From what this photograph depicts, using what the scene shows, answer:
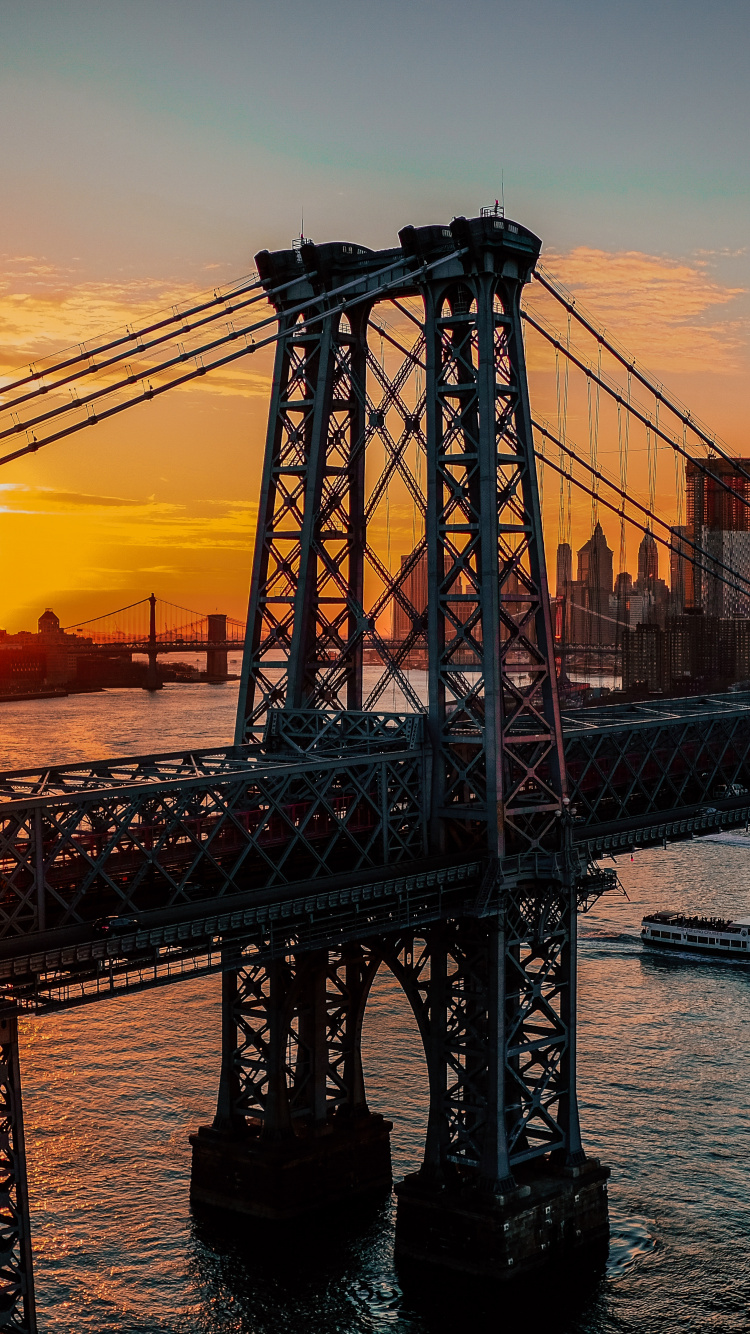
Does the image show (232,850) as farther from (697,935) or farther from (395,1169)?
(697,935)

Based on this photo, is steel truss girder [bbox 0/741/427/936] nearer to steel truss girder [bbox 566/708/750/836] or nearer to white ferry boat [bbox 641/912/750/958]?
steel truss girder [bbox 566/708/750/836]

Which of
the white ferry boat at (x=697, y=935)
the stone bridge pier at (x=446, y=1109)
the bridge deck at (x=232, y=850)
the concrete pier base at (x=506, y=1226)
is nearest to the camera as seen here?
the bridge deck at (x=232, y=850)

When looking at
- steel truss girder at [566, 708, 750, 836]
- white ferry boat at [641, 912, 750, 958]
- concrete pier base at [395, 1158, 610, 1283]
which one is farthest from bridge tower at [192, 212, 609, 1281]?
white ferry boat at [641, 912, 750, 958]

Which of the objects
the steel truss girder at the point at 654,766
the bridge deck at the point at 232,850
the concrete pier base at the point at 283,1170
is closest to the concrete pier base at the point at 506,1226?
the concrete pier base at the point at 283,1170

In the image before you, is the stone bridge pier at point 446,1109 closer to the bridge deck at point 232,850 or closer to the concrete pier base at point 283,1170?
the concrete pier base at point 283,1170

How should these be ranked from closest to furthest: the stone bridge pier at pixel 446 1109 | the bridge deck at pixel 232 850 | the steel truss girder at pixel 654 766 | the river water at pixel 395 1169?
the bridge deck at pixel 232 850
the river water at pixel 395 1169
the stone bridge pier at pixel 446 1109
the steel truss girder at pixel 654 766

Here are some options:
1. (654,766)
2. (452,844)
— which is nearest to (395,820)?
(452,844)
